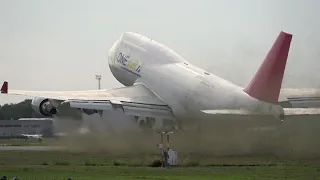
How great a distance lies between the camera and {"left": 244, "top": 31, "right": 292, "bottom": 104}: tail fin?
57.8 metres

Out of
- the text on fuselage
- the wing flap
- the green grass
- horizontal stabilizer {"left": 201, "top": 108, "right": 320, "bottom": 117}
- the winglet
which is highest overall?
the text on fuselage

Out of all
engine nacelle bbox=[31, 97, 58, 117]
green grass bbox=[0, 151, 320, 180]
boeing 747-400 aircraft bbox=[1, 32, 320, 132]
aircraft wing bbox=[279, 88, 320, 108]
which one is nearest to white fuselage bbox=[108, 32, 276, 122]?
boeing 747-400 aircraft bbox=[1, 32, 320, 132]

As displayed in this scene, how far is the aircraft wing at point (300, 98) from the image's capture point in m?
53.0

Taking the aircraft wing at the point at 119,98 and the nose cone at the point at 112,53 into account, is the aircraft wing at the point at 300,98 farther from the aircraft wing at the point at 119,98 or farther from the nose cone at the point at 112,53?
the nose cone at the point at 112,53

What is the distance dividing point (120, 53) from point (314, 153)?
1480 inches

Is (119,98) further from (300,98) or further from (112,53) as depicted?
(300,98)

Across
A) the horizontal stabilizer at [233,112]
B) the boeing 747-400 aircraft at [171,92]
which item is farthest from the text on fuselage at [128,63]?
the horizontal stabilizer at [233,112]

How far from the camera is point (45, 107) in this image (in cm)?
7138

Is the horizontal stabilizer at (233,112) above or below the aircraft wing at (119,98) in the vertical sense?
below

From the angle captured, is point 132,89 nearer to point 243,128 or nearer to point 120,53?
point 120,53

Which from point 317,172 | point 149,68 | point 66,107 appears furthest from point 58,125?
point 317,172

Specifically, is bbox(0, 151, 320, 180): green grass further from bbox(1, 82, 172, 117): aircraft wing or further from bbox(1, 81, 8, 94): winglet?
bbox(1, 81, 8, 94): winglet

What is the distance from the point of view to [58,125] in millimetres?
69312

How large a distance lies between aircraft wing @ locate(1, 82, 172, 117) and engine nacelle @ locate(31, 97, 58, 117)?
1.77 feet
